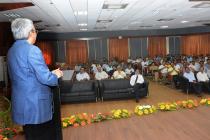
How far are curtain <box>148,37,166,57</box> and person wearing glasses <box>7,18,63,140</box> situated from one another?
18295 mm

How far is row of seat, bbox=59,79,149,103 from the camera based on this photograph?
946cm

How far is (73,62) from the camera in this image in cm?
1952

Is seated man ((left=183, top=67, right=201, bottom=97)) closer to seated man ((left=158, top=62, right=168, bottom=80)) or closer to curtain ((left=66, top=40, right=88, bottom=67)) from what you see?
seated man ((left=158, top=62, right=168, bottom=80))

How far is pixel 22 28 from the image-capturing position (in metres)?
1.84

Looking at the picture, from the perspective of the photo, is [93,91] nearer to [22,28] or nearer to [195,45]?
[22,28]

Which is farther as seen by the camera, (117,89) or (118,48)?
(118,48)

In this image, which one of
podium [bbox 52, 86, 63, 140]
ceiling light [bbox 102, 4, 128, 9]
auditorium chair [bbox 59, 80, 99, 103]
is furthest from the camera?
auditorium chair [bbox 59, 80, 99, 103]

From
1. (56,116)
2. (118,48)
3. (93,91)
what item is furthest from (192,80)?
(118,48)

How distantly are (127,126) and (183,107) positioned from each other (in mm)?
2254

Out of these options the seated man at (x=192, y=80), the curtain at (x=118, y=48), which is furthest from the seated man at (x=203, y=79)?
the curtain at (x=118, y=48)

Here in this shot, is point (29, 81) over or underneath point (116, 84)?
over

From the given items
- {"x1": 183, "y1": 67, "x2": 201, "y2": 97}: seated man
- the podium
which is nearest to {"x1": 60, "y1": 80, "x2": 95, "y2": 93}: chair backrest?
{"x1": 183, "y1": 67, "x2": 201, "y2": 97}: seated man

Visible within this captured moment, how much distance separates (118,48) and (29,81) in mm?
18044

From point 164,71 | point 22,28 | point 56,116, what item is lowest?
point 164,71
